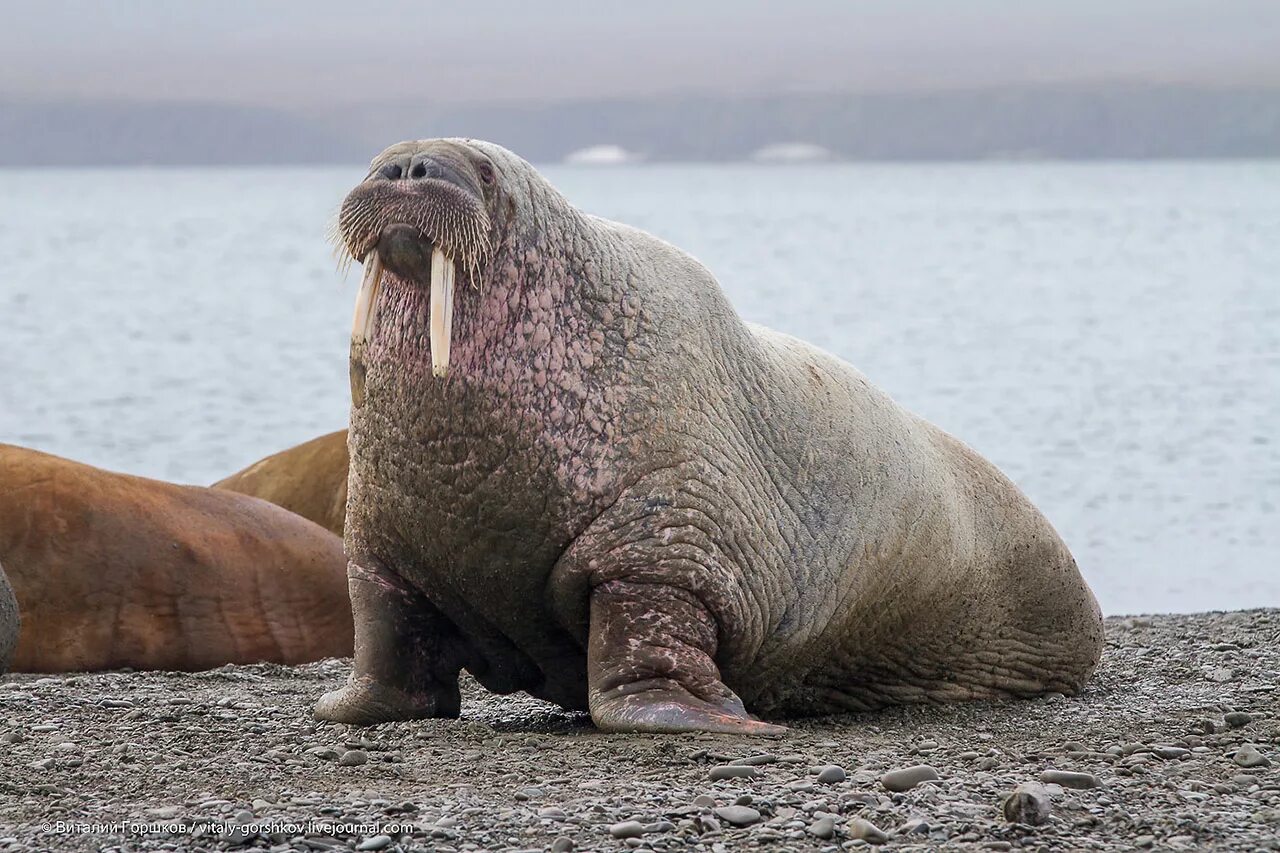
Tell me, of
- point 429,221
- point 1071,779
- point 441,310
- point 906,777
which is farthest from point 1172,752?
point 429,221

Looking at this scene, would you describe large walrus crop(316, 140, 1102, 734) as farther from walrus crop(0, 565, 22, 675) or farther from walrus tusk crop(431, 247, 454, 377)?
walrus crop(0, 565, 22, 675)

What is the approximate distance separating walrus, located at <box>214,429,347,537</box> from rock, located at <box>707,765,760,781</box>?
A: 4.80m

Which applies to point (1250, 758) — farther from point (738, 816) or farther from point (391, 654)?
point (391, 654)

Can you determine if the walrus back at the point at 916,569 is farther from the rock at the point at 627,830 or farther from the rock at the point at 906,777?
the rock at the point at 627,830

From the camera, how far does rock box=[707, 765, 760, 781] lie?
513cm

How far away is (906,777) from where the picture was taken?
5.00 metres

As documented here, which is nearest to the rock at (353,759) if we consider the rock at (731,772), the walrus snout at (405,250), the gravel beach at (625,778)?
the gravel beach at (625,778)

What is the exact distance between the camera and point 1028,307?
46688mm

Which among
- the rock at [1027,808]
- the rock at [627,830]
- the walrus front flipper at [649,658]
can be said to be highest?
the walrus front flipper at [649,658]

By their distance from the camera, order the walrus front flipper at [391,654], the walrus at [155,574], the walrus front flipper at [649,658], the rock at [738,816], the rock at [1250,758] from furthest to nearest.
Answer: the walrus at [155,574] → the walrus front flipper at [391,654] → the walrus front flipper at [649,658] → the rock at [1250,758] → the rock at [738,816]

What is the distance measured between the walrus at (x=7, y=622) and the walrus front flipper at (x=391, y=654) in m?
1.27

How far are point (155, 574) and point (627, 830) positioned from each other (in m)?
3.94

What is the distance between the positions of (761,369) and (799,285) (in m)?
46.7

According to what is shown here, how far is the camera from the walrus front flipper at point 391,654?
632 centimetres
